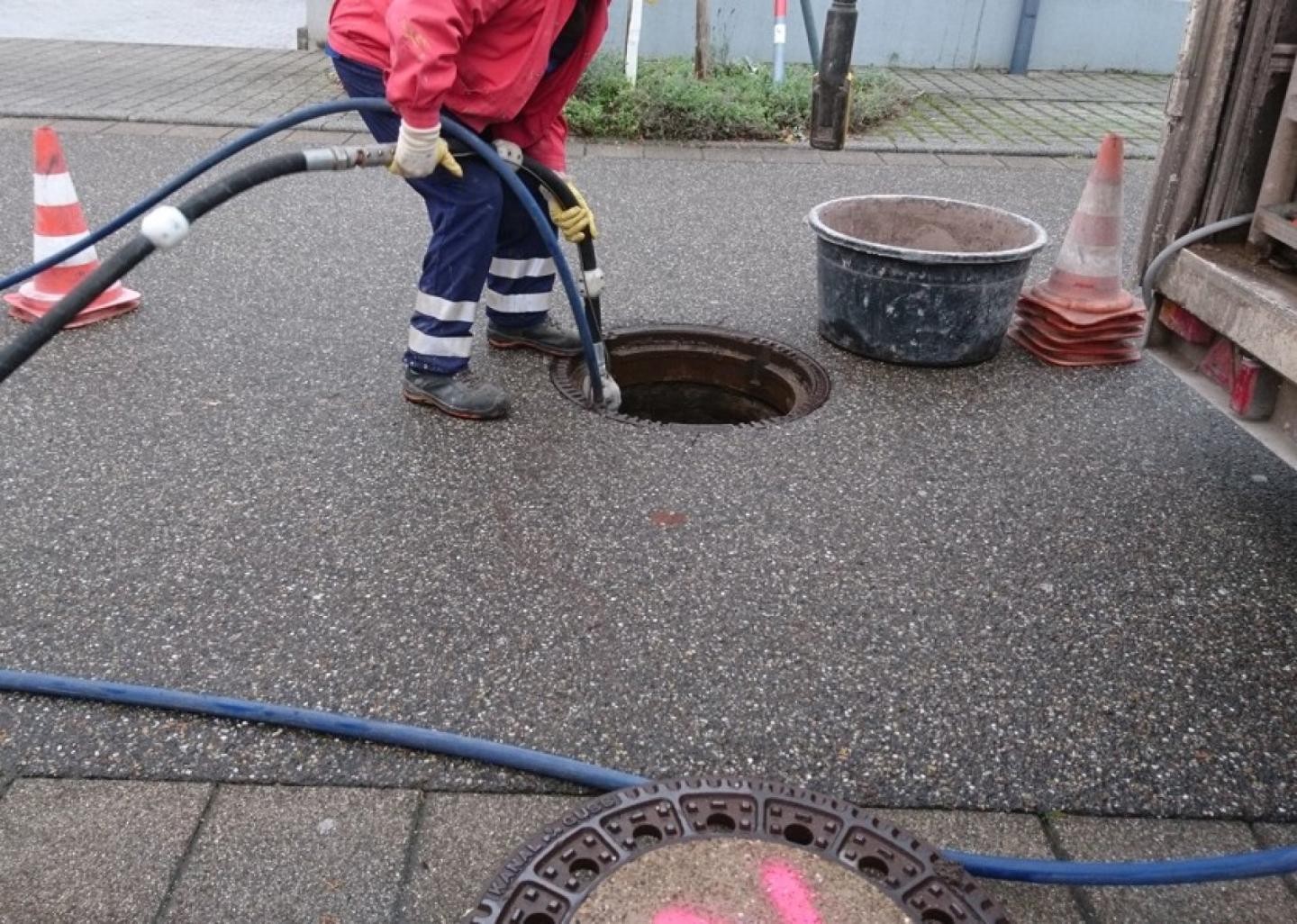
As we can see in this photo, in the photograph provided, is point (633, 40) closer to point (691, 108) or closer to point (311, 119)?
point (691, 108)

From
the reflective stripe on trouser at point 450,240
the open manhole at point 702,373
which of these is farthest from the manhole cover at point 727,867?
the open manhole at point 702,373

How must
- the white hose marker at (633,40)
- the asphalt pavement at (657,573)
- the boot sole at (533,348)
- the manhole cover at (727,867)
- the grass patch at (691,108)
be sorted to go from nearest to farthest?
1. the manhole cover at (727,867)
2. the asphalt pavement at (657,573)
3. the boot sole at (533,348)
4. the grass patch at (691,108)
5. the white hose marker at (633,40)

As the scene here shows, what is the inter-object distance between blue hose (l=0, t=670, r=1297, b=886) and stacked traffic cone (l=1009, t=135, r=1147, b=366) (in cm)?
241

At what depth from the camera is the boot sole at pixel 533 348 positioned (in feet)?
12.3

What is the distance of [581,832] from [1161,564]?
1723 mm

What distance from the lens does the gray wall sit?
29.4 ft

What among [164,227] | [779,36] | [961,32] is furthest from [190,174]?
[961,32]

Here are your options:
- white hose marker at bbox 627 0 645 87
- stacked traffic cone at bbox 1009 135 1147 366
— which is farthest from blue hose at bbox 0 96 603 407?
white hose marker at bbox 627 0 645 87

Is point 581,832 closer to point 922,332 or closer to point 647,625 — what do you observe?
point 647,625

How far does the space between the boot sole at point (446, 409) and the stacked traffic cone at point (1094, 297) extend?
1955 mm

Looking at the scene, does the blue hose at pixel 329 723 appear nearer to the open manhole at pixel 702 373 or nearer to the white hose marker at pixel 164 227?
the white hose marker at pixel 164 227

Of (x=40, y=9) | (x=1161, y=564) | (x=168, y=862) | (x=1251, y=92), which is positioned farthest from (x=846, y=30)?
(x=40, y=9)

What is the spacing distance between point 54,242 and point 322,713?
2.75 meters

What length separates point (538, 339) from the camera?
3779 mm
